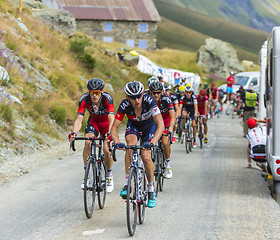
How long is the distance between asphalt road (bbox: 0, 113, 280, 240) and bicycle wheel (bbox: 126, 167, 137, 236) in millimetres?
171

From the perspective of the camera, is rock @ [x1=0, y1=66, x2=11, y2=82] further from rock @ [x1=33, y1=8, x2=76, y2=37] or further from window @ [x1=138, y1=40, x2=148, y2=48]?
window @ [x1=138, y1=40, x2=148, y2=48]

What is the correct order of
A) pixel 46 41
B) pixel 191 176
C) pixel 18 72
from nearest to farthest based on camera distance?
pixel 191 176 < pixel 18 72 < pixel 46 41

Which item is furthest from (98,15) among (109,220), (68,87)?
(109,220)

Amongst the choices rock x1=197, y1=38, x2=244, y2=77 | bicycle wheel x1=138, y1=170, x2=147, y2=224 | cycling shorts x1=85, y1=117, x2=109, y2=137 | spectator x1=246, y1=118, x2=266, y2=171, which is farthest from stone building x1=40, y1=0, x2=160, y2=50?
bicycle wheel x1=138, y1=170, x2=147, y2=224

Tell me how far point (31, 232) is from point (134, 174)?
65.1 inches

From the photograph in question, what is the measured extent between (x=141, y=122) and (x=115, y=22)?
58.2m

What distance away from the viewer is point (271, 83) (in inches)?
403

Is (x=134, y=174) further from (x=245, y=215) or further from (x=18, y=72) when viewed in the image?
(x=18, y=72)

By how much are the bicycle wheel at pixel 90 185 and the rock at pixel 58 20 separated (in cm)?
2600

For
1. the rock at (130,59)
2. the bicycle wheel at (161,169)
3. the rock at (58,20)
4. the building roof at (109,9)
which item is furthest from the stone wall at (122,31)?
the bicycle wheel at (161,169)

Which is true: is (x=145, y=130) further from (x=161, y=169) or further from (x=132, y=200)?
(x=161, y=169)

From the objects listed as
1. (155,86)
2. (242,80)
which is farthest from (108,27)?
(155,86)

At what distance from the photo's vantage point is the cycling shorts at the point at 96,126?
9395 millimetres

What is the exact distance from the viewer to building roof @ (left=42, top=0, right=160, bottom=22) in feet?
211
